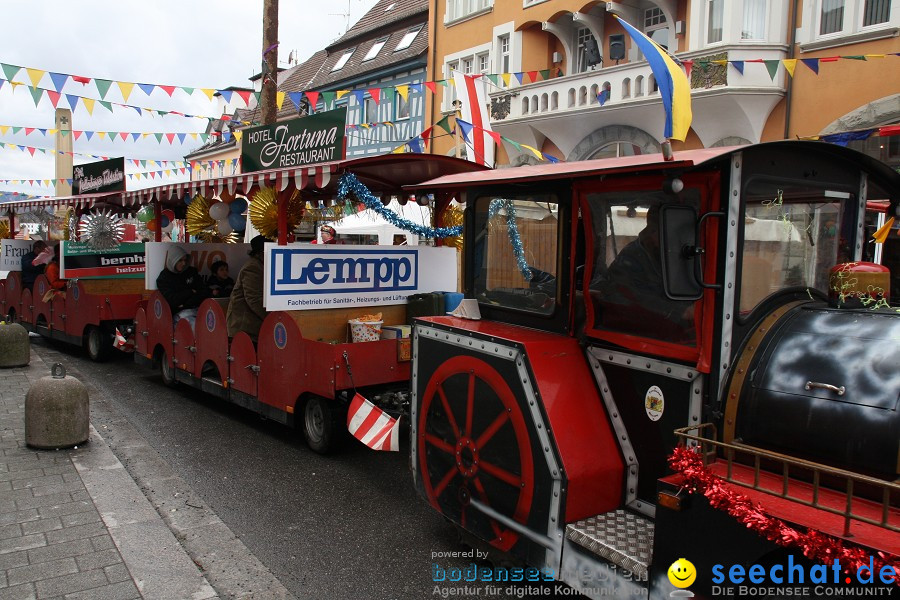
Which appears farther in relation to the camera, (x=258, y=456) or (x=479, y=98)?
(x=479, y=98)

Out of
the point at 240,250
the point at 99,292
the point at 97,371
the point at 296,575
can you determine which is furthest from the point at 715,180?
the point at 99,292

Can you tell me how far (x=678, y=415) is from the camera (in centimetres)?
326

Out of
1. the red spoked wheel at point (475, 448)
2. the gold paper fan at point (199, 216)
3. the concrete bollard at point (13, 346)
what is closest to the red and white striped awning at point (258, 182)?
the gold paper fan at point (199, 216)

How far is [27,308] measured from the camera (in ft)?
41.5

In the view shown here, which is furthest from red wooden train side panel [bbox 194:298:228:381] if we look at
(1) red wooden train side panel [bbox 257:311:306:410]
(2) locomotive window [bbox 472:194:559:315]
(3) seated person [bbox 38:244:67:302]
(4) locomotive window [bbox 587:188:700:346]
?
(4) locomotive window [bbox 587:188:700:346]

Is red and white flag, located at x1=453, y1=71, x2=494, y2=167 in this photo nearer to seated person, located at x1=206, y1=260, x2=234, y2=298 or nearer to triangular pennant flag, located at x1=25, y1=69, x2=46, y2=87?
seated person, located at x1=206, y1=260, x2=234, y2=298

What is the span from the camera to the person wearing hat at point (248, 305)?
24.0 feet

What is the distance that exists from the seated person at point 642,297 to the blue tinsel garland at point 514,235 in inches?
20.5

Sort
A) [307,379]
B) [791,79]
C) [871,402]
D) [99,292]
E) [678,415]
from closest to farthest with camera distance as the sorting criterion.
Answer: [871,402]
[678,415]
[307,379]
[99,292]
[791,79]

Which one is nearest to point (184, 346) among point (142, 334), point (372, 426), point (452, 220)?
point (142, 334)

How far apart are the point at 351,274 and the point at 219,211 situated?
320 cm

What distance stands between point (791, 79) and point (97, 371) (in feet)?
41.2

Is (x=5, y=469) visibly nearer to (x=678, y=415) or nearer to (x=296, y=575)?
(x=296, y=575)

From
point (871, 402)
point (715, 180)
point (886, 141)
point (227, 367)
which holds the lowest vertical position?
point (227, 367)
